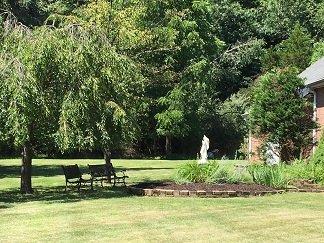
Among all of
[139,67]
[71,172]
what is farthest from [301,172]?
[139,67]

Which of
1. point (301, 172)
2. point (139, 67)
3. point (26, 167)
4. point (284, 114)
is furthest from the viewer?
point (139, 67)

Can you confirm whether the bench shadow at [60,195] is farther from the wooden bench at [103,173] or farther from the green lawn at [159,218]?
the wooden bench at [103,173]

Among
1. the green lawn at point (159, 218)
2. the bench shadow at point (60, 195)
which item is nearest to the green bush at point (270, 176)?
the green lawn at point (159, 218)

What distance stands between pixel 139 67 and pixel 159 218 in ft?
48.2

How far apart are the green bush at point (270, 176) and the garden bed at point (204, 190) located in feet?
1.57

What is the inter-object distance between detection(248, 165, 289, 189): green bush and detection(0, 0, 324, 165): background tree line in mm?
4055

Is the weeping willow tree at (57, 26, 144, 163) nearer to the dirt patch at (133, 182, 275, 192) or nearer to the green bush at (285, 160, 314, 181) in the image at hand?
the dirt patch at (133, 182, 275, 192)

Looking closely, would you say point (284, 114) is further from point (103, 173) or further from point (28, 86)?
point (28, 86)

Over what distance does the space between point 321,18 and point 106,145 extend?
3946 centimetres

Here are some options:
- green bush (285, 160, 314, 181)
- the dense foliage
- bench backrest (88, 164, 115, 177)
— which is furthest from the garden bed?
the dense foliage

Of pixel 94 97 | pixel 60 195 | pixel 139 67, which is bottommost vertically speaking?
pixel 60 195

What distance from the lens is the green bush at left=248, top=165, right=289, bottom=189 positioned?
17.9 meters

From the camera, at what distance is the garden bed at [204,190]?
1649 centimetres

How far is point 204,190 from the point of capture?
1670 centimetres
